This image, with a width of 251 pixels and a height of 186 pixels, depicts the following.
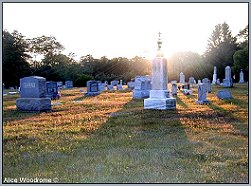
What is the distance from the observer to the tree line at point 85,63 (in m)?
49.8

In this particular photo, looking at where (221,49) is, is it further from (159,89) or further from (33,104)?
(33,104)

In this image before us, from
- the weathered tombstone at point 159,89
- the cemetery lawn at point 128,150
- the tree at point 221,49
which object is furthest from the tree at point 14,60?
the cemetery lawn at point 128,150

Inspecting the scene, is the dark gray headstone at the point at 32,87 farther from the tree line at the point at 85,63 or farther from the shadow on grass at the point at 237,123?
the tree line at the point at 85,63

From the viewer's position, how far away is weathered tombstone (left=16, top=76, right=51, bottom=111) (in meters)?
14.5

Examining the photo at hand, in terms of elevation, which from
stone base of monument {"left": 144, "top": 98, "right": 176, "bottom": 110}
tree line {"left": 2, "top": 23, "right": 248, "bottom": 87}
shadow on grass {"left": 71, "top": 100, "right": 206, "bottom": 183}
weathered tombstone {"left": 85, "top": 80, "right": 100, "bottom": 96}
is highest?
tree line {"left": 2, "top": 23, "right": 248, "bottom": 87}

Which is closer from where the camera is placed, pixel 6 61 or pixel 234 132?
pixel 234 132

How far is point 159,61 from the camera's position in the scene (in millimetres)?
14594

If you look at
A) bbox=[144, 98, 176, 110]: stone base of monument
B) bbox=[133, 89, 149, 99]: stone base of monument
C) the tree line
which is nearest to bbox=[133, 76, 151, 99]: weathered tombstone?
bbox=[133, 89, 149, 99]: stone base of monument

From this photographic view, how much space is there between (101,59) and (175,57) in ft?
45.1

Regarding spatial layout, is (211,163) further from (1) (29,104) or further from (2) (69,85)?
(2) (69,85)

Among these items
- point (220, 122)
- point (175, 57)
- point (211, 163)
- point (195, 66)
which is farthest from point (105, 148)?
point (175, 57)

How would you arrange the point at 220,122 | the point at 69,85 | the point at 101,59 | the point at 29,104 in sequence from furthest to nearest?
the point at 101,59
the point at 69,85
the point at 29,104
the point at 220,122

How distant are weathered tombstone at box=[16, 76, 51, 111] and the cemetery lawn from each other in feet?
12.0

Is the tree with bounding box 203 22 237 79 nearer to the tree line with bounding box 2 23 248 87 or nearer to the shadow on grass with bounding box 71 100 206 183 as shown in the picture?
the tree line with bounding box 2 23 248 87
